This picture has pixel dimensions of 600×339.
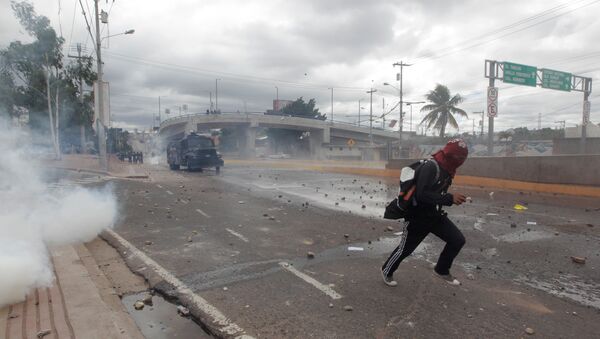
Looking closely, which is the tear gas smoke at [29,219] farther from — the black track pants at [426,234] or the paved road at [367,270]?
the black track pants at [426,234]

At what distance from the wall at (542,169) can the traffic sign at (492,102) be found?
4001mm

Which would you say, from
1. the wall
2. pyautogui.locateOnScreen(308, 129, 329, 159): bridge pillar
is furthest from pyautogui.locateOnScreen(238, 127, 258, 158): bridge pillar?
the wall

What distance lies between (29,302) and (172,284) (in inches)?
56.6

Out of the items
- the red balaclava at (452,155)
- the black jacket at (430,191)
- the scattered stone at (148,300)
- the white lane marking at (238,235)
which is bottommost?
the scattered stone at (148,300)

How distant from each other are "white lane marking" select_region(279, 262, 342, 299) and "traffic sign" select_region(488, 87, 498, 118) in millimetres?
17633

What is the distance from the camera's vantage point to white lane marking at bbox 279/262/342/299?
179 inches

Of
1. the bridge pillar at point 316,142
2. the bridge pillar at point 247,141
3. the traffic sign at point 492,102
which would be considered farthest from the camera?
the bridge pillar at point 316,142

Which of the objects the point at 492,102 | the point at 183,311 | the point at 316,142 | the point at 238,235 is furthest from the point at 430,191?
the point at 316,142

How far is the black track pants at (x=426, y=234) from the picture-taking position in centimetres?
469

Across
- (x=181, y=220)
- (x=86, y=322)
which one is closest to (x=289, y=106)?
(x=181, y=220)

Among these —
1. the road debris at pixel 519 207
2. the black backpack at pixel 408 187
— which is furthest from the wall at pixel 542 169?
the black backpack at pixel 408 187

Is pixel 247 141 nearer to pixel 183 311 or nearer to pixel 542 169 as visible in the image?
pixel 542 169

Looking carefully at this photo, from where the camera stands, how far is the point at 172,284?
192 inches

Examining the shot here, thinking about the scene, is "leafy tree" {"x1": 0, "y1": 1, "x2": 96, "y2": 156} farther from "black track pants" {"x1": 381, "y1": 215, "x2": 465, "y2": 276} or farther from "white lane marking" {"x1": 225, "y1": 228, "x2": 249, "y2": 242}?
"black track pants" {"x1": 381, "y1": 215, "x2": 465, "y2": 276}
